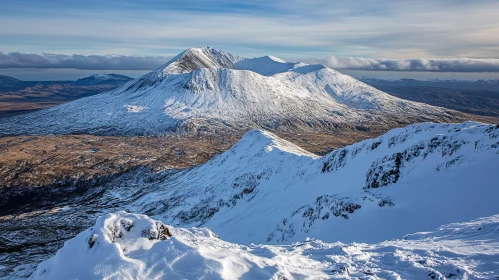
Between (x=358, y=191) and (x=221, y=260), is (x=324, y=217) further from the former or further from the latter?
(x=221, y=260)

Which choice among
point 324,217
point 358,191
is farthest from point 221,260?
point 358,191

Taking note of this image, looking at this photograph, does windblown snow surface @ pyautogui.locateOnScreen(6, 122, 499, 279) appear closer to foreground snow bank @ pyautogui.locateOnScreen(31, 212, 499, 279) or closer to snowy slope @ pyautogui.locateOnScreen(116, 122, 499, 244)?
foreground snow bank @ pyautogui.locateOnScreen(31, 212, 499, 279)

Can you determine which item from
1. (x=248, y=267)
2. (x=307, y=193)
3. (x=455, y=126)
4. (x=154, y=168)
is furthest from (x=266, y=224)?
(x=154, y=168)

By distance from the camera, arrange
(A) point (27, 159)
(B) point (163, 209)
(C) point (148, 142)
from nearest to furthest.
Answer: (B) point (163, 209), (A) point (27, 159), (C) point (148, 142)

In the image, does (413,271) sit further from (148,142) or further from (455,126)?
(148,142)

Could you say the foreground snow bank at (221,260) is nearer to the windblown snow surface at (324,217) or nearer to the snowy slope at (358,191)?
the windblown snow surface at (324,217)

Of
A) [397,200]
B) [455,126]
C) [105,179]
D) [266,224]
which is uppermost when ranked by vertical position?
[455,126]

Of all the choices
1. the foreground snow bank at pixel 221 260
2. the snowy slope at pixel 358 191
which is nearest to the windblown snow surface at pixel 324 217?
the foreground snow bank at pixel 221 260
